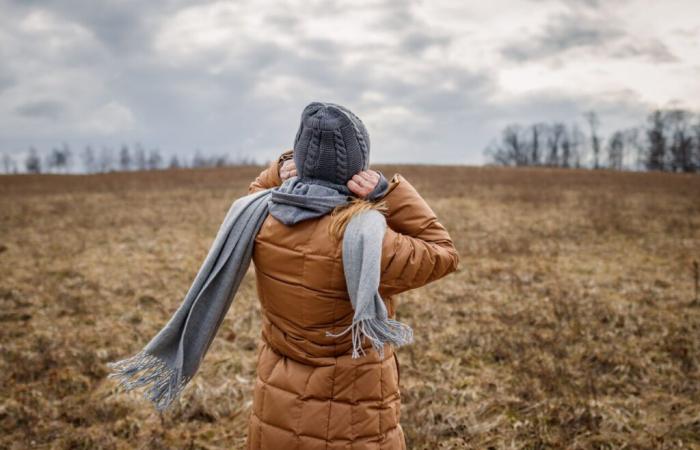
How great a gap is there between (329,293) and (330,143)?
1.82 ft

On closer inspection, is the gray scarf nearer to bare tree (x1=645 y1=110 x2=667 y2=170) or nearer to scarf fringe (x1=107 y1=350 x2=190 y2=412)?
scarf fringe (x1=107 y1=350 x2=190 y2=412)

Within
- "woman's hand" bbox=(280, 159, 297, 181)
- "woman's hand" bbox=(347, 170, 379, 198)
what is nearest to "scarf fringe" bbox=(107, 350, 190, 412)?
"woman's hand" bbox=(280, 159, 297, 181)

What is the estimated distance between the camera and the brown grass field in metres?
3.95

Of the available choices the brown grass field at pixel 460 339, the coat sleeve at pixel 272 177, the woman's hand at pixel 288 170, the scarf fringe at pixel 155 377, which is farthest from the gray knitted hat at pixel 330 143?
the brown grass field at pixel 460 339

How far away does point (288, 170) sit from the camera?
207 cm

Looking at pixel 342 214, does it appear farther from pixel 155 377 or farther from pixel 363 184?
pixel 155 377

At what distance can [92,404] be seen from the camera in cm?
430

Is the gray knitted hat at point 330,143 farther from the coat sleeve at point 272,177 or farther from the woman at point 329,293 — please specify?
the coat sleeve at point 272,177

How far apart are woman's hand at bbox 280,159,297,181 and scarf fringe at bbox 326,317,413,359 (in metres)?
0.70

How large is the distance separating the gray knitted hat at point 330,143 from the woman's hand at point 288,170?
262 mm

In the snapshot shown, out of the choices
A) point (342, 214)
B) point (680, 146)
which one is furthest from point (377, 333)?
point (680, 146)

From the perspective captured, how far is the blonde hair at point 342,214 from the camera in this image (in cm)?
167

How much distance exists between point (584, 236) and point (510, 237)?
2.00 m

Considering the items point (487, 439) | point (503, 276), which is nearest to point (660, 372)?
point (487, 439)
